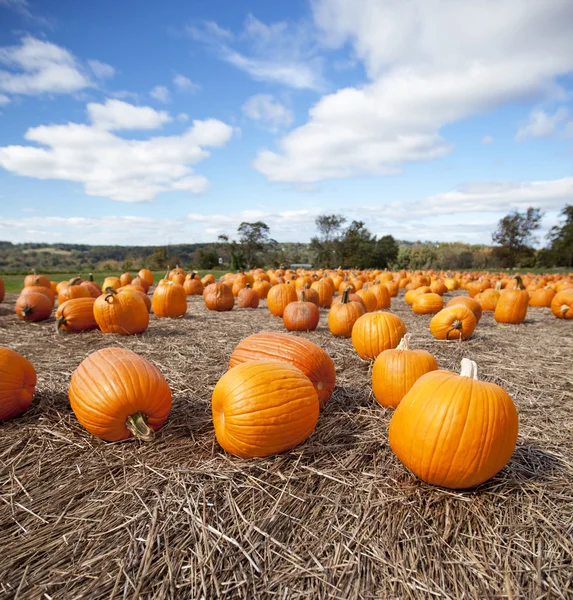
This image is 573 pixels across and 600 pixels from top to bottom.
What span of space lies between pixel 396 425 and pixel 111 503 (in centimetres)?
165

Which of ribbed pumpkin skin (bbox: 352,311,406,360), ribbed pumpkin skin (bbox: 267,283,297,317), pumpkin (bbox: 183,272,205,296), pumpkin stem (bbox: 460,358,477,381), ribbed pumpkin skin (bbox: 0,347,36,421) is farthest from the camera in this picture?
pumpkin (bbox: 183,272,205,296)

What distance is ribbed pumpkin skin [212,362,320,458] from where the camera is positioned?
Answer: 2.24 metres

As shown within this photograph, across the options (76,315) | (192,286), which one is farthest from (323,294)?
(76,315)

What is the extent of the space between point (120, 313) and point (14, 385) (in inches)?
113

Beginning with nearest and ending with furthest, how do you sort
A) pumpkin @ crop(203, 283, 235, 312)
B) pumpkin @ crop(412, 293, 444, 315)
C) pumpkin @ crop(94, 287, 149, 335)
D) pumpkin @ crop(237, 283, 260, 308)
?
1. pumpkin @ crop(94, 287, 149, 335)
2. pumpkin @ crop(412, 293, 444, 315)
3. pumpkin @ crop(203, 283, 235, 312)
4. pumpkin @ crop(237, 283, 260, 308)

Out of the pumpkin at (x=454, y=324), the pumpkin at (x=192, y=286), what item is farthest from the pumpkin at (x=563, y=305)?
the pumpkin at (x=192, y=286)

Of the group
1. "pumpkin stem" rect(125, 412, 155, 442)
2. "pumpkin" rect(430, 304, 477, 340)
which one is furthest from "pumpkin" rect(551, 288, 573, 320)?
"pumpkin stem" rect(125, 412, 155, 442)

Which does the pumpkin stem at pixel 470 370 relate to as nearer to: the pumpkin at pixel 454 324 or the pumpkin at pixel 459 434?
the pumpkin at pixel 459 434

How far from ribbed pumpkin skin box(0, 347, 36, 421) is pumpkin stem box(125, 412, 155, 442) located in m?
1.06

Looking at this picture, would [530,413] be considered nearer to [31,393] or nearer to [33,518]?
[33,518]

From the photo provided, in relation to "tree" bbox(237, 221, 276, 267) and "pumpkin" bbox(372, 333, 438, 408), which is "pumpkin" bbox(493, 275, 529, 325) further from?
"tree" bbox(237, 221, 276, 267)

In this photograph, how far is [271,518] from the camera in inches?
72.6

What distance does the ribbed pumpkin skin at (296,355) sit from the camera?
2967 mm

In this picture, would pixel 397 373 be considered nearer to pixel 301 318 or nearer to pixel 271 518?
pixel 271 518
